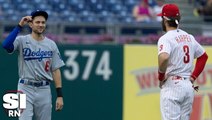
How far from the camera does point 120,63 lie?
12180 mm

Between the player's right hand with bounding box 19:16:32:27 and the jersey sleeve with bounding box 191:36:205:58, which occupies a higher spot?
the player's right hand with bounding box 19:16:32:27

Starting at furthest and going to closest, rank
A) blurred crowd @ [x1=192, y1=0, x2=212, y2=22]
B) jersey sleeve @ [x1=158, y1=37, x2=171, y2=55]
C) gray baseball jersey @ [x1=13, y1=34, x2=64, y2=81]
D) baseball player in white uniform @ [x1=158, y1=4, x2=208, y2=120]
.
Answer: blurred crowd @ [x1=192, y1=0, x2=212, y2=22]
gray baseball jersey @ [x1=13, y1=34, x2=64, y2=81]
baseball player in white uniform @ [x1=158, y1=4, x2=208, y2=120]
jersey sleeve @ [x1=158, y1=37, x2=171, y2=55]

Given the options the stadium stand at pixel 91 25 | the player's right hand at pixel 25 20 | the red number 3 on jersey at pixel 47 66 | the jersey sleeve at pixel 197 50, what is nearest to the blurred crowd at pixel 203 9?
the stadium stand at pixel 91 25

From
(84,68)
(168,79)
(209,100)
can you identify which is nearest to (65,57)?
(84,68)

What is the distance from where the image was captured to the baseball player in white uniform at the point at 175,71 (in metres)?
8.79

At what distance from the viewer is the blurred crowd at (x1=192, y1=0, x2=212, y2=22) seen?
1530 cm

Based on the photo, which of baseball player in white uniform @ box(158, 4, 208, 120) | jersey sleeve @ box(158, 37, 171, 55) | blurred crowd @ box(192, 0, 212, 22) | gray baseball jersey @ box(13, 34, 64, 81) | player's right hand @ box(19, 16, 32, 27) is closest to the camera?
jersey sleeve @ box(158, 37, 171, 55)

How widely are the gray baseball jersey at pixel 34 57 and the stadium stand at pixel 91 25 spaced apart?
2.87m

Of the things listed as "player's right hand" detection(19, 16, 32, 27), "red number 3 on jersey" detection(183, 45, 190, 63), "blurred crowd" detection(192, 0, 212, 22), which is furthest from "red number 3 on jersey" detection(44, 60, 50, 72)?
"blurred crowd" detection(192, 0, 212, 22)

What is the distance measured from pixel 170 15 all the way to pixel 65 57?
341 cm

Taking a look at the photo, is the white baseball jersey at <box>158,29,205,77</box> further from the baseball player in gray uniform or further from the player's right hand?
the player's right hand

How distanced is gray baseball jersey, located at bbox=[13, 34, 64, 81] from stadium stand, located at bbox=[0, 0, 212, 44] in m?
2.87

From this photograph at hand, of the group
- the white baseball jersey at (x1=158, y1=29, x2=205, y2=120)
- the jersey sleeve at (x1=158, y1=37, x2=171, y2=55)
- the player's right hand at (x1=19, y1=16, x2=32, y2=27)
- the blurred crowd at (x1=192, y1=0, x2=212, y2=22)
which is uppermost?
the blurred crowd at (x1=192, y1=0, x2=212, y2=22)

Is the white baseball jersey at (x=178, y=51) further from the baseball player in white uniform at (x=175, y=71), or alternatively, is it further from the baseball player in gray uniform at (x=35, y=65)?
the baseball player in gray uniform at (x=35, y=65)
